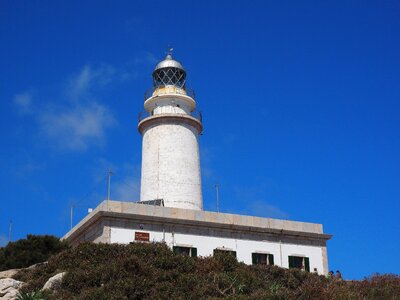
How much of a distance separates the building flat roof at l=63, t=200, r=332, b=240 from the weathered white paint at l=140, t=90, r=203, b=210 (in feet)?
12.6

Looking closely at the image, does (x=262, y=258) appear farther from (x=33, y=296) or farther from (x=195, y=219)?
(x=33, y=296)

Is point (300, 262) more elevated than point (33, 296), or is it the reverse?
point (300, 262)

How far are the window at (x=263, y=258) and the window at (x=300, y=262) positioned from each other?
1038 millimetres

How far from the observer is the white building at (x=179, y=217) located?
24344mm

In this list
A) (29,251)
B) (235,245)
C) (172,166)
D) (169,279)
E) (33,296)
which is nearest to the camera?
(33,296)

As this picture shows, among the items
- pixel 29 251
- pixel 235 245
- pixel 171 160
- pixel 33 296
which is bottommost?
pixel 33 296

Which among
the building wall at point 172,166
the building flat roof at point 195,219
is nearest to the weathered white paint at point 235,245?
the building flat roof at point 195,219

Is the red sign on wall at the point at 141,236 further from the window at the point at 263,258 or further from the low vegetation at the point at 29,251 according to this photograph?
the window at the point at 263,258

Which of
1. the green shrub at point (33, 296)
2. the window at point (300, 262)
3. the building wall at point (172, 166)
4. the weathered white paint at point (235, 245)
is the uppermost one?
the building wall at point (172, 166)

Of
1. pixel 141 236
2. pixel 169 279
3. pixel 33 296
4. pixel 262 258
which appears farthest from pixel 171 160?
pixel 33 296

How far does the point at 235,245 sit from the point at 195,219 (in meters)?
2.20

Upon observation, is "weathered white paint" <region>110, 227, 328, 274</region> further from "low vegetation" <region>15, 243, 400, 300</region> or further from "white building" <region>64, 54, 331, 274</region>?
"low vegetation" <region>15, 243, 400, 300</region>

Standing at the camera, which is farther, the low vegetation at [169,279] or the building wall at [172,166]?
the building wall at [172,166]

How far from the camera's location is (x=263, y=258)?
86.2 feet
